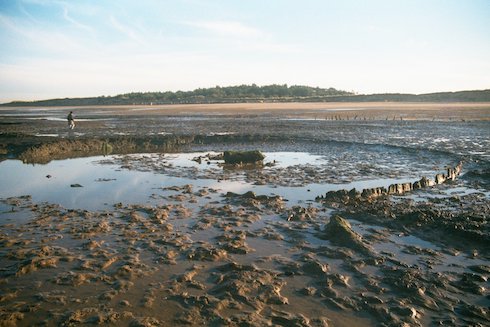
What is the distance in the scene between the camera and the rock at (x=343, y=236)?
6.69 meters

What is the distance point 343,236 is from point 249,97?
10085 cm

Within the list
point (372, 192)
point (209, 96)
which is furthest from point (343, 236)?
point (209, 96)

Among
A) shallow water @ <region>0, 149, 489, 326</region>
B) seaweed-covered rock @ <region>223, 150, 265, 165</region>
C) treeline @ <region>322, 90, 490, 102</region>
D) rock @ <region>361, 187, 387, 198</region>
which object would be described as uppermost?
treeline @ <region>322, 90, 490, 102</region>

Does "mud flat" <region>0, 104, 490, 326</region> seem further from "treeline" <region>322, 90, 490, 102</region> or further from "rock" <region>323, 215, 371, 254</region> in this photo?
"treeline" <region>322, 90, 490, 102</region>

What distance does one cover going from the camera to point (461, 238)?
714 cm

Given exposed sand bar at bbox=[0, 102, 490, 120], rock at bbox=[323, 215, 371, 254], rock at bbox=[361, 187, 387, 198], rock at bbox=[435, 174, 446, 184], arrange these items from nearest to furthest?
rock at bbox=[323, 215, 371, 254] < rock at bbox=[361, 187, 387, 198] < rock at bbox=[435, 174, 446, 184] < exposed sand bar at bbox=[0, 102, 490, 120]

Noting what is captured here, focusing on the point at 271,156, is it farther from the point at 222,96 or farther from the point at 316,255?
the point at 222,96

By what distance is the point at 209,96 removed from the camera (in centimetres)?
10931

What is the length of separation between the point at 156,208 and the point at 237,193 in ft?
8.42

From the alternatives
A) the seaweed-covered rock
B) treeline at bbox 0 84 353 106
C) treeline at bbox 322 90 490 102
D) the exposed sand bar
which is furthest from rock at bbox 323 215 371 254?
treeline at bbox 0 84 353 106

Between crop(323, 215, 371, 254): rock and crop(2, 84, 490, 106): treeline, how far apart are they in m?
92.5

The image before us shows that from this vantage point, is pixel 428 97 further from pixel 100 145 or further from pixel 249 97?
pixel 100 145

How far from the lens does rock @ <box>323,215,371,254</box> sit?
21.9 feet

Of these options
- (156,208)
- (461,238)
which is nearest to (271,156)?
(156,208)
